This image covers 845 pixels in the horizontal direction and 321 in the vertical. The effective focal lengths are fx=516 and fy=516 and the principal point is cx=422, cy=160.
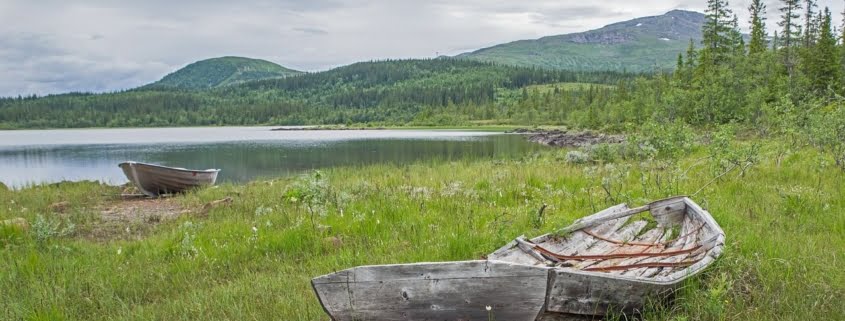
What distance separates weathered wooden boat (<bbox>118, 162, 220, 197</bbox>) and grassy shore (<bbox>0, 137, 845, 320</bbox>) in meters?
3.92

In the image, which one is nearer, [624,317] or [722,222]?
[624,317]

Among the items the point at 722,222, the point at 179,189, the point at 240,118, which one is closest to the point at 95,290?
the point at 722,222

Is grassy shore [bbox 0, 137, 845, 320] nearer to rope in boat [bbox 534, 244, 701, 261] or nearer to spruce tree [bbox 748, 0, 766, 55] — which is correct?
rope in boat [bbox 534, 244, 701, 261]

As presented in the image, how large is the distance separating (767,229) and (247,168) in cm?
2996

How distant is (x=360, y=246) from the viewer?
667 cm

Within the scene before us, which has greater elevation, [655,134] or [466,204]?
[655,134]

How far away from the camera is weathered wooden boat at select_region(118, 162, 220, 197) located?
1565 centimetres

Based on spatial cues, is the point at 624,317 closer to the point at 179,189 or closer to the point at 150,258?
the point at 150,258

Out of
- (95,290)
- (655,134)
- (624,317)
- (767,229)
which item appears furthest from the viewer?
(655,134)

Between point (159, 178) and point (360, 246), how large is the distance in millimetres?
11859

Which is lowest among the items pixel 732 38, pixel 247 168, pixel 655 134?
pixel 247 168

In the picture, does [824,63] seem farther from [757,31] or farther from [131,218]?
[131,218]

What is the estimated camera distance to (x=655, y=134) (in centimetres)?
1367

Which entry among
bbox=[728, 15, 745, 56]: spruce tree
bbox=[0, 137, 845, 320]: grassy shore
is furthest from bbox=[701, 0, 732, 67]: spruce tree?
bbox=[0, 137, 845, 320]: grassy shore
